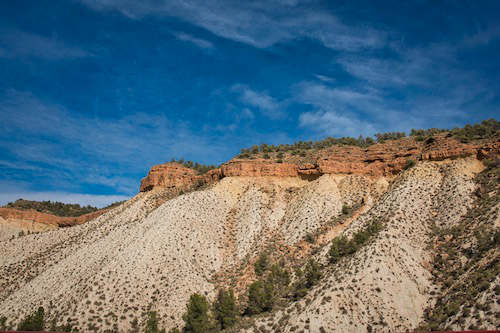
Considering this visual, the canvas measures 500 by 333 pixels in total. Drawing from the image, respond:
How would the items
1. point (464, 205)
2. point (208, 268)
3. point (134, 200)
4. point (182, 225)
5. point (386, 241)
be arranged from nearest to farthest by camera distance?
point (386, 241), point (464, 205), point (208, 268), point (182, 225), point (134, 200)

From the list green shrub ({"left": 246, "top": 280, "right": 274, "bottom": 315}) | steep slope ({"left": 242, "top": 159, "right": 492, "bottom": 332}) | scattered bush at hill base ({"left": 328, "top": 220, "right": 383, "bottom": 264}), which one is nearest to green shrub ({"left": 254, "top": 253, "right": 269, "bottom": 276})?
green shrub ({"left": 246, "top": 280, "right": 274, "bottom": 315})

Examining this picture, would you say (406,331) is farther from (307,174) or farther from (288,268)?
(307,174)

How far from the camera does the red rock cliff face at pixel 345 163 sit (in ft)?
153

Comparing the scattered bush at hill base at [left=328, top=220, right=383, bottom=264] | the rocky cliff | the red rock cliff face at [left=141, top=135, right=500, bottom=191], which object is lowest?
the scattered bush at hill base at [left=328, top=220, right=383, bottom=264]

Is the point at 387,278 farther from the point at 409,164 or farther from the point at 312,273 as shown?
the point at 409,164

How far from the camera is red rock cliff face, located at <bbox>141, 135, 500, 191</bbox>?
4675cm

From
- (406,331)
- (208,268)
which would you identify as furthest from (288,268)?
(406,331)

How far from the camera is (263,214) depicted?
1994 inches

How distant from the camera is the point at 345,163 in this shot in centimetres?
5428

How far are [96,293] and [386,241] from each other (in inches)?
1046

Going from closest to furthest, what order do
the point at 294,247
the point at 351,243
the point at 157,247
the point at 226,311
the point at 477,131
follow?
the point at 226,311 → the point at 351,243 → the point at 294,247 → the point at 157,247 → the point at 477,131

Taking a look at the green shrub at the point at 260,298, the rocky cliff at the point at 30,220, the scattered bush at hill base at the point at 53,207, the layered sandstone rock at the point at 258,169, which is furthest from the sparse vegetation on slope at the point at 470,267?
the scattered bush at hill base at the point at 53,207

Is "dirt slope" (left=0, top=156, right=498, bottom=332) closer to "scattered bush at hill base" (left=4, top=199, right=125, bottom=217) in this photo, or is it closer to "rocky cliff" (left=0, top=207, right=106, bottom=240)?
"rocky cliff" (left=0, top=207, right=106, bottom=240)

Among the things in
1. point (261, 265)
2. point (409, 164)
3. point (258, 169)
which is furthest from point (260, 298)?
point (258, 169)
